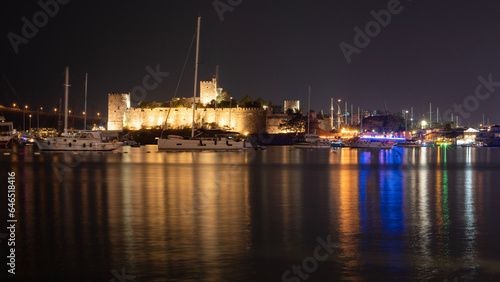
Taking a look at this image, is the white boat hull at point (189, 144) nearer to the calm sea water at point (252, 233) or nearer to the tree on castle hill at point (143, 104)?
the calm sea water at point (252, 233)

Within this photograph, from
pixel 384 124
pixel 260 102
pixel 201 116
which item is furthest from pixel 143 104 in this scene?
pixel 384 124

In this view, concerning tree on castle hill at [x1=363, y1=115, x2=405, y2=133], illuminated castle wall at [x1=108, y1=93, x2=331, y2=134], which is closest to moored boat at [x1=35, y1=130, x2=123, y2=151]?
illuminated castle wall at [x1=108, y1=93, x2=331, y2=134]

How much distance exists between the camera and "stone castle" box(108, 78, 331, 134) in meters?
56.9

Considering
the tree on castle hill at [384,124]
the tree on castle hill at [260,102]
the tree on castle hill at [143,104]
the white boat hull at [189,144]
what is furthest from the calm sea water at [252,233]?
the tree on castle hill at [384,124]

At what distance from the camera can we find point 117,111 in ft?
197

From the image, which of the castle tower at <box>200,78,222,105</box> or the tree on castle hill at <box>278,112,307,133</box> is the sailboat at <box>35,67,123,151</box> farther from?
the tree on castle hill at <box>278,112,307,133</box>

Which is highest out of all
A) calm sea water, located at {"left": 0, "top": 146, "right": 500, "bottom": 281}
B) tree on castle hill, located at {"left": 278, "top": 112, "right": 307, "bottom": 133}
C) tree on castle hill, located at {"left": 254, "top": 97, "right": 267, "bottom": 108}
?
tree on castle hill, located at {"left": 254, "top": 97, "right": 267, "bottom": 108}

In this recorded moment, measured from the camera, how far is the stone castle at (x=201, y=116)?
2240 inches

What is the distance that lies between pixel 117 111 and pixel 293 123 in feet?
61.8

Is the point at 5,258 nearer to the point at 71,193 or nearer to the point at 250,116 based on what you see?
the point at 71,193

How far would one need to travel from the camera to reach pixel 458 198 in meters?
11.0

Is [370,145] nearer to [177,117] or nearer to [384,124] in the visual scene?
[177,117]

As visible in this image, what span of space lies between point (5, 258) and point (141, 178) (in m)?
9.35

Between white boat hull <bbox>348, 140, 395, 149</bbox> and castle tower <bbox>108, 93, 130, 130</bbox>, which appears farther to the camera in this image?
castle tower <bbox>108, 93, 130, 130</bbox>
